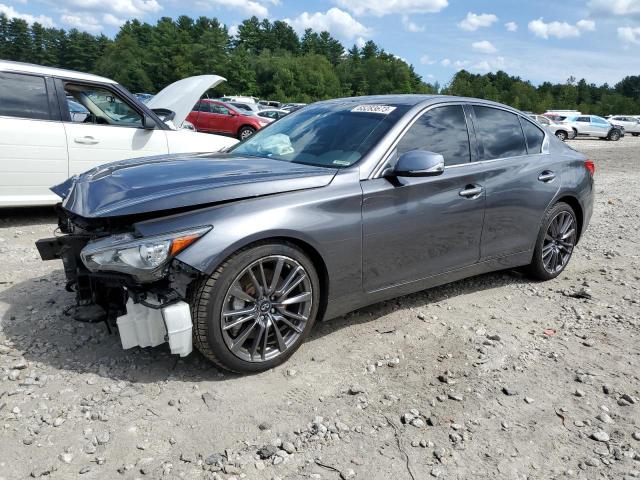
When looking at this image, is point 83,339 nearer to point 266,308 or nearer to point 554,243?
point 266,308

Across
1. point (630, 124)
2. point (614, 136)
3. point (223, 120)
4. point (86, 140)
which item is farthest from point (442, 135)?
point (630, 124)

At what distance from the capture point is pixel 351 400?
9.50 feet

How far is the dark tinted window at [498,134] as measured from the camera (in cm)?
415

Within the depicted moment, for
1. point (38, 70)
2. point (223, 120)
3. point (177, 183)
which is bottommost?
point (223, 120)

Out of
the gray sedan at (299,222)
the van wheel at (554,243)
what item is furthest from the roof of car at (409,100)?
the van wheel at (554,243)

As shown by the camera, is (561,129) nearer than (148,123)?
No

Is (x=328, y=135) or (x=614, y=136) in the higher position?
(x=328, y=135)

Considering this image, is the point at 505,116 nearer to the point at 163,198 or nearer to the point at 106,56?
the point at 163,198

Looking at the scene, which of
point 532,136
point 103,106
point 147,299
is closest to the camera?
point 147,299

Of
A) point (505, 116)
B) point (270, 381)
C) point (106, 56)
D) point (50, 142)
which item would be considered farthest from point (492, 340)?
point (106, 56)

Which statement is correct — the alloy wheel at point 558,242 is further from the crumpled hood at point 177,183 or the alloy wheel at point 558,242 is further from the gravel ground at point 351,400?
the crumpled hood at point 177,183

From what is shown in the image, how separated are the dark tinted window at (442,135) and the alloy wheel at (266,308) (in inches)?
46.9

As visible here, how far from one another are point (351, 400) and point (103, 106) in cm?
514

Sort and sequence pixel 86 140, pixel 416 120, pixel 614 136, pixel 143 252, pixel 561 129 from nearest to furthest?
pixel 143 252 → pixel 416 120 → pixel 86 140 → pixel 561 129 → pixel 614 136
